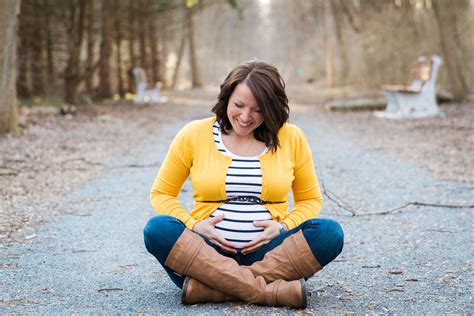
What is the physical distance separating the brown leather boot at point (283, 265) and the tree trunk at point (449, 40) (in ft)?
48.4

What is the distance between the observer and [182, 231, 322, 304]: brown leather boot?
3.31m

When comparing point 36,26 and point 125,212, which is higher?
point 36,26

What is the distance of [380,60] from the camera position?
2117 centimetres

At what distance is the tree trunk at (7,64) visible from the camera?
10.4 meters

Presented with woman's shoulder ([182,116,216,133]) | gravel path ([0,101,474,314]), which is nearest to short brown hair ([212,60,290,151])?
woman's shoulder ([182,116,216,133])

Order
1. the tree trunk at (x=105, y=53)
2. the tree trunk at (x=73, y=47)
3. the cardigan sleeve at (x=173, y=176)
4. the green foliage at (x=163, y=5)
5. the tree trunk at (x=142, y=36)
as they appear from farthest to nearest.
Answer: the tree trunk at (x=142, y=36), the green foliage at (x=163, y=5), the tree trunk at (x=105, y=53), the tree trunk at (x=73, y=47), the cardigan sleeve at (x=173, y=176)

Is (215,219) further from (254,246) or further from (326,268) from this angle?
(326,268)

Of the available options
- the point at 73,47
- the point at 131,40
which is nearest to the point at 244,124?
the point at 73,47

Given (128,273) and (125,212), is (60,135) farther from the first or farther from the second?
(128,273)

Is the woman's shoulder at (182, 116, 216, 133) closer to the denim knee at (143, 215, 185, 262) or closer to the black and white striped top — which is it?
the black and white striped top

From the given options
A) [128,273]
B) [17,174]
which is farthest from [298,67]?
[128,273]

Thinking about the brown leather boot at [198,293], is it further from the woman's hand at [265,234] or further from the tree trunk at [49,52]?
the tree trunk at [49,52]

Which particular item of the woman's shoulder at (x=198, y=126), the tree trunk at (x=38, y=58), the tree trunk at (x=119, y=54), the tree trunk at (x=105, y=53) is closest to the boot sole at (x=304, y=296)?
the woman's shoulder at (x=198, y=126)

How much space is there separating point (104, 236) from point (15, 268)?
1018 millimetres
